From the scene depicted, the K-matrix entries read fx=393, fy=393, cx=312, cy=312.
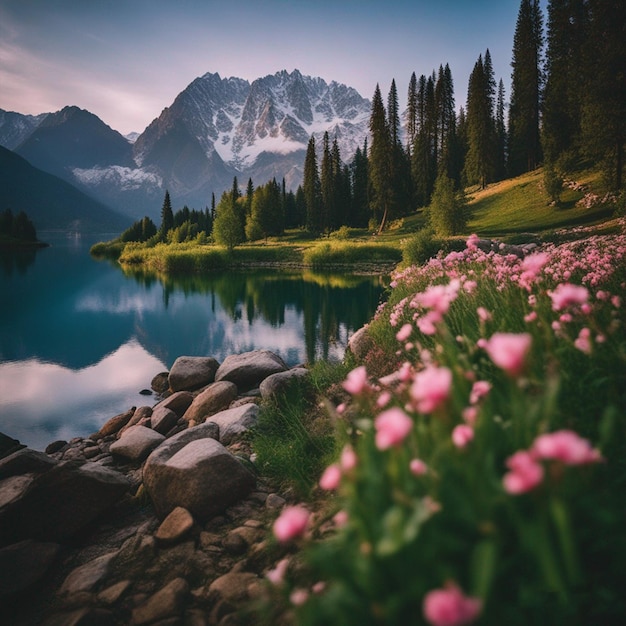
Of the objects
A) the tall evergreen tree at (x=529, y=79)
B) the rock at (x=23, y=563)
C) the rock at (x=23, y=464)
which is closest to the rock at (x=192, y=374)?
the rock at (x=23, y=464)

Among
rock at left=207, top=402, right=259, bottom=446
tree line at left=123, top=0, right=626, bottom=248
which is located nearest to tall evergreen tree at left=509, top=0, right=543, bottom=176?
tree line at left=123, top=0, right=626, bottom=248

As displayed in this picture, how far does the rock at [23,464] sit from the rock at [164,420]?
7.72 ft

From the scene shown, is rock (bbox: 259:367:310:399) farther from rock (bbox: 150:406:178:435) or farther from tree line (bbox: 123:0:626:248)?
tree line (bbox: 123:0:626:248)

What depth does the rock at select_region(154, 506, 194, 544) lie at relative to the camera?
13.1 ft

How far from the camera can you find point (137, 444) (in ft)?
21.8

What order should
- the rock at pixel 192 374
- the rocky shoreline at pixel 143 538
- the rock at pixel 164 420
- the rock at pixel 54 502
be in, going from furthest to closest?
the rock at pixel 192 374 → the rock at pixel 164 420 → the rock at pixel 54 502 → the rocky shoreline at pixel 143 538

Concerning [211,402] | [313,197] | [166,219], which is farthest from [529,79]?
[166,219]

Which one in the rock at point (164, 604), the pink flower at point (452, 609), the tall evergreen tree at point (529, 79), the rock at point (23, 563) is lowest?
the rock at point (23, 563)

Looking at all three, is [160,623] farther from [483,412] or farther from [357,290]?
[357,290]

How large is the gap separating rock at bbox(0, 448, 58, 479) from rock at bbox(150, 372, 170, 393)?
6337mm

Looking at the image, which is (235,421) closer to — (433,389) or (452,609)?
(433,389)

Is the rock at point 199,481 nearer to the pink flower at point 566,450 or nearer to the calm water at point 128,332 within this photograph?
the pink flower at point 566,450

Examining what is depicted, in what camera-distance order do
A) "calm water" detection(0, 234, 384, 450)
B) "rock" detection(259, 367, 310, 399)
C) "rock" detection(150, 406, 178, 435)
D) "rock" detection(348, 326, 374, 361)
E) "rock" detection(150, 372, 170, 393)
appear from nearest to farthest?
"rock" detection(259, 367, 310, 399), "rock" detection(150, 406, 178, 435), "rock" detection(348, 326, 374, 361), "calm water" detection(0, 234, 384, 450), "rock" detection(150, 372, 170, 393)

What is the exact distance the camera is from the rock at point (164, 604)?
3062mm
